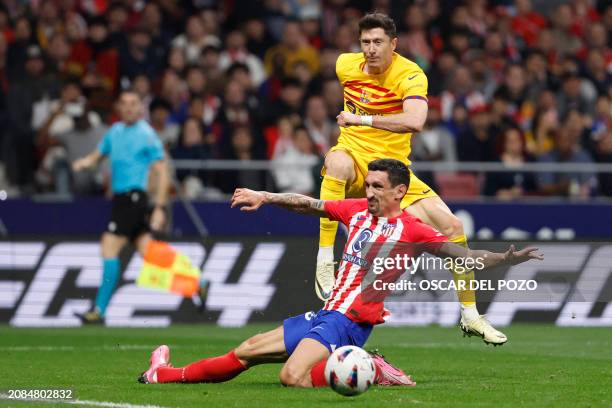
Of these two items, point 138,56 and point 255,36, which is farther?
point 255,36

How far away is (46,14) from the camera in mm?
20375

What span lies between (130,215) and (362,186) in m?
4.88

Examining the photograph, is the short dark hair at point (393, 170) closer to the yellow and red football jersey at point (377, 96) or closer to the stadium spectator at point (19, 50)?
the yellow and red football jersey at point (377, 96)

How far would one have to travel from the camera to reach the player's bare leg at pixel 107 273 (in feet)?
53.4

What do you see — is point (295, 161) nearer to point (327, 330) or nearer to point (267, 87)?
point (267, 87)

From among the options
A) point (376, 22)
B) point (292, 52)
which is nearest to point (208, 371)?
point (376, 22)

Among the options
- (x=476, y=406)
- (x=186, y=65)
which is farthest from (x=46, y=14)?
(x=476, y=406)

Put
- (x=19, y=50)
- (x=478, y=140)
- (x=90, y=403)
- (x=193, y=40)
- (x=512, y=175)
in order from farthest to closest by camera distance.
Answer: (x=193, y=40) < (x=478, y=140) < (x=512, y=175) < (x=19, y=50) < (x=90, y=403)

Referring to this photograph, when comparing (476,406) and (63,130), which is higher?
(476,406)

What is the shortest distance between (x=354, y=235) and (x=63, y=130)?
30.2 feet

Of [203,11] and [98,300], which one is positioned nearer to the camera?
[98,300]

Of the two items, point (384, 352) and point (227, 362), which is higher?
point (227, 362)

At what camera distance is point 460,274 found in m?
11.5

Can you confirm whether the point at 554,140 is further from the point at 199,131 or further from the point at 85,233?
the point at 85,233
